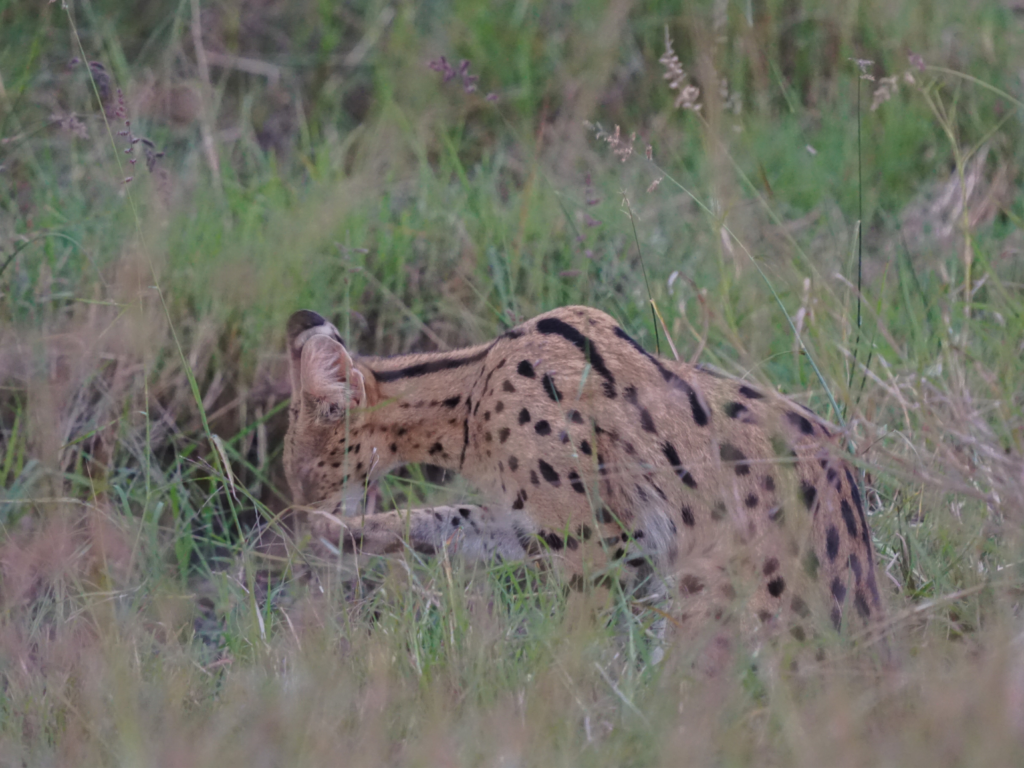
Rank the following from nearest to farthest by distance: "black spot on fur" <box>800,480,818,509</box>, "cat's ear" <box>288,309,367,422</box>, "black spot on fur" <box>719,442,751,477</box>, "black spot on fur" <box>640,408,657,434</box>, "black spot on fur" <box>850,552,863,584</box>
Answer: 1. "black spot on fur" <box>850,552,863,584</box>
2. "black spot on fur" <box>800,480,818,509</box>
3. "black spot on fur" <box>719,442,751,477</box>
4. "black spot on fur" <box>640,408,657,434</box>
5. "cat's ear" <box>288,309,367,422</box>

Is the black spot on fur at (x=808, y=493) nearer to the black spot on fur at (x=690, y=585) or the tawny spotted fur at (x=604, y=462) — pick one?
the tawny spotted fur at (x=604, y=462)

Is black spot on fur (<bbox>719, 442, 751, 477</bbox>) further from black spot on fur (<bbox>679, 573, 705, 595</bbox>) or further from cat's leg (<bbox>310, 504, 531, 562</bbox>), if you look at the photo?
cat's leg (<bbox>310, 504, 531, 562</bbox>)

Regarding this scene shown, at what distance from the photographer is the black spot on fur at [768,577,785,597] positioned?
3.42 meters

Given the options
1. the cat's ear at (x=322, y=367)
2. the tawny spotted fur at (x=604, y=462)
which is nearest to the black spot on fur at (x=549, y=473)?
the tawny spotted fur at (x=604, y=462)

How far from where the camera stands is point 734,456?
11.9 feet

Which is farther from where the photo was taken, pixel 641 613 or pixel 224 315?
pixel 224 315

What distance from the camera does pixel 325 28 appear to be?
7.36 metres

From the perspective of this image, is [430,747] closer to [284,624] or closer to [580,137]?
[284,624]

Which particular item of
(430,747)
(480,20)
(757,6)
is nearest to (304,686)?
(430,747)

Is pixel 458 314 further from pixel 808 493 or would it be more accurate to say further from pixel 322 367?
pixel 808 493

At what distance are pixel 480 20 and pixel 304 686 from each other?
5.05 m

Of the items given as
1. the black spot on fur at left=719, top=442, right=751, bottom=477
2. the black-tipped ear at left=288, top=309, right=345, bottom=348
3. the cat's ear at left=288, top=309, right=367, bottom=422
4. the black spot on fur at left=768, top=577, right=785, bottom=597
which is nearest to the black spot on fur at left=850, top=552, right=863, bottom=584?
the black spot on fur at left=768, top=577, right=785, bottom=597

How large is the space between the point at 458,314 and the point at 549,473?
178cm

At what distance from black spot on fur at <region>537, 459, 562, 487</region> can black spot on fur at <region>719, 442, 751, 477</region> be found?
1.68 feet
